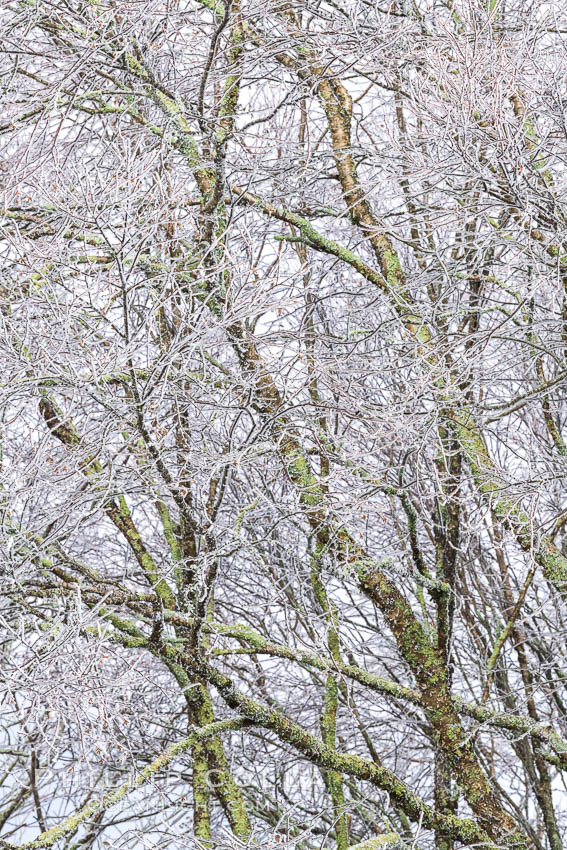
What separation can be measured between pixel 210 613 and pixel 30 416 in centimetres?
211

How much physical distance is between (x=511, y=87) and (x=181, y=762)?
636 cm

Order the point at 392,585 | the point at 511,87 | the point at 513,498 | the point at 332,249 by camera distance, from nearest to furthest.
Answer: the point at 511,87
the point at 513,498
the point at 392,585
the point at 332,249

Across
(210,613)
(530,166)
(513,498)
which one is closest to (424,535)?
(210,613)

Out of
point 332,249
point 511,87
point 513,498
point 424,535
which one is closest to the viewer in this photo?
point 511,87

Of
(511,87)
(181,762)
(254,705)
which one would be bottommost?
(254,705)

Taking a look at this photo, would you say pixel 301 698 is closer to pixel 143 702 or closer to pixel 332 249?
pixel 143 702

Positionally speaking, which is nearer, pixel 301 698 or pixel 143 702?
pixel 143 702

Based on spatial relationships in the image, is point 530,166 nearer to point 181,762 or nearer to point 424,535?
point 424,535

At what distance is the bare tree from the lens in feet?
14.0

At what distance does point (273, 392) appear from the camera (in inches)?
246

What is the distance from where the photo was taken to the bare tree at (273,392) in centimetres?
426

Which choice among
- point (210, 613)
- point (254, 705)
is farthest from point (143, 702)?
point (254, 705)

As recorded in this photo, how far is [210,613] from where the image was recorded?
7.27 meters

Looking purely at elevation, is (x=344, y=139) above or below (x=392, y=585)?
above
